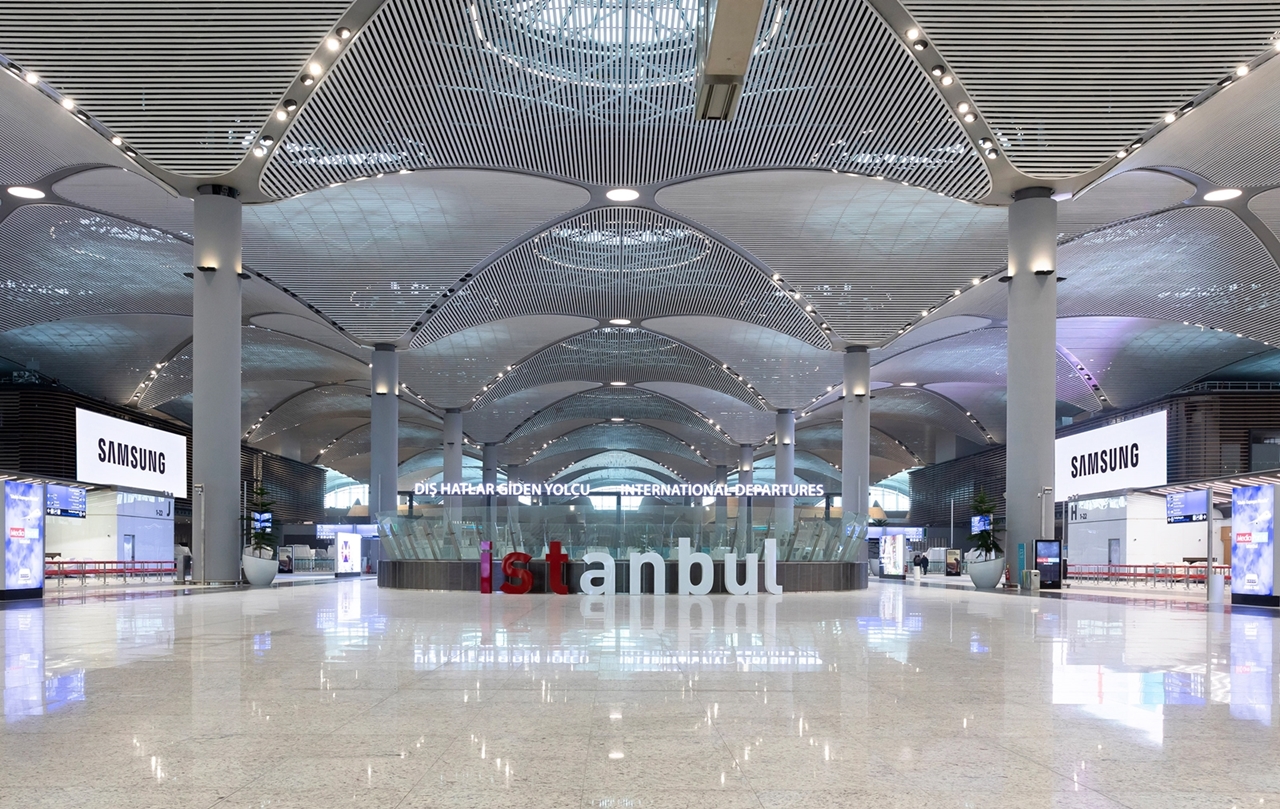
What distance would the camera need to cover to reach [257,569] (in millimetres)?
23047

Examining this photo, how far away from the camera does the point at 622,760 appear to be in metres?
4.35

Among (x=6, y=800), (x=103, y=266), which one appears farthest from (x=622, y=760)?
(x=103, y=266)

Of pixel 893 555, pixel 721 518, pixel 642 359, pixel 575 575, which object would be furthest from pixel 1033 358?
pixel 642 359

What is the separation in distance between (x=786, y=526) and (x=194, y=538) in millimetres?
11813

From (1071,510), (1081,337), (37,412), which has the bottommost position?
(1071,510)

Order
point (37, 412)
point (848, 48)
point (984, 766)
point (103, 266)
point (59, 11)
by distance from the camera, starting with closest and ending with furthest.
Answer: point (984, 766) → point (59, 11) → point (848, 48) → point (103, 266) → point (37, 412)

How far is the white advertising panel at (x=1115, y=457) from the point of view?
34719 millimetres

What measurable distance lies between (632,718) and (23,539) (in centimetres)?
1468

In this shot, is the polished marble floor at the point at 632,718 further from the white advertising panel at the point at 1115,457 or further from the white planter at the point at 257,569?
the white advertising panel at the point at 1115,457

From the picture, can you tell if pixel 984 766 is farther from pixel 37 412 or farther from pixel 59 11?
pixel 37 412

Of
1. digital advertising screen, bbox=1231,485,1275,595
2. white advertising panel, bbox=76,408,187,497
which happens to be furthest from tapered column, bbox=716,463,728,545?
white advertising panel, bbox=76,408,187,497

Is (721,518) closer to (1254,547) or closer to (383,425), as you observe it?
(1254,547)

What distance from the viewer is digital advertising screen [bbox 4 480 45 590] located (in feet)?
53.5

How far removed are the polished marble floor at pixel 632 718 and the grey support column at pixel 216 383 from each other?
37.1ft
